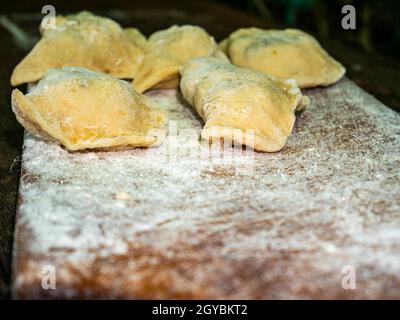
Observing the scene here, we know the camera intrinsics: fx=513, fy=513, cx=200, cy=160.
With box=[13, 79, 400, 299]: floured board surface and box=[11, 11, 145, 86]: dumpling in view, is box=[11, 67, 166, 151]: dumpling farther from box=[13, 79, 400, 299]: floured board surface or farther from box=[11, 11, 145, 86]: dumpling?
box=[11, 11, 145, 86]: dumpling

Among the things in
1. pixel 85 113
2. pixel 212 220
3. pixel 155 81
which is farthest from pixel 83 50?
pixel 212 220

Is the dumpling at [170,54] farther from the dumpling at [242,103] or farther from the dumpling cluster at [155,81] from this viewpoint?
the dumpling at [242,103]

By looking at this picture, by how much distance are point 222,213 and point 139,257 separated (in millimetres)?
315

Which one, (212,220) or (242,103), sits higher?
(242,103)

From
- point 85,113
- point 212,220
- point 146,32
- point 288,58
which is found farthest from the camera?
point 146,32

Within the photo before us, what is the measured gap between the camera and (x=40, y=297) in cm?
127

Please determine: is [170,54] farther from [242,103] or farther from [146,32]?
[146,32]

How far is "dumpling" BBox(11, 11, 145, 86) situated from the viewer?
8.44ft

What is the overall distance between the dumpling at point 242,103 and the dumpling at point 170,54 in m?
0.22

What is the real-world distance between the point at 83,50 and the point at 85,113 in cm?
75

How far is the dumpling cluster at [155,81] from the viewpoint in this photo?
1.95m

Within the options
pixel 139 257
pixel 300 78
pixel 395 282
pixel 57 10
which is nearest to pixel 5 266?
pixel 139 257

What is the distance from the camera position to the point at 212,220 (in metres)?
1.53
